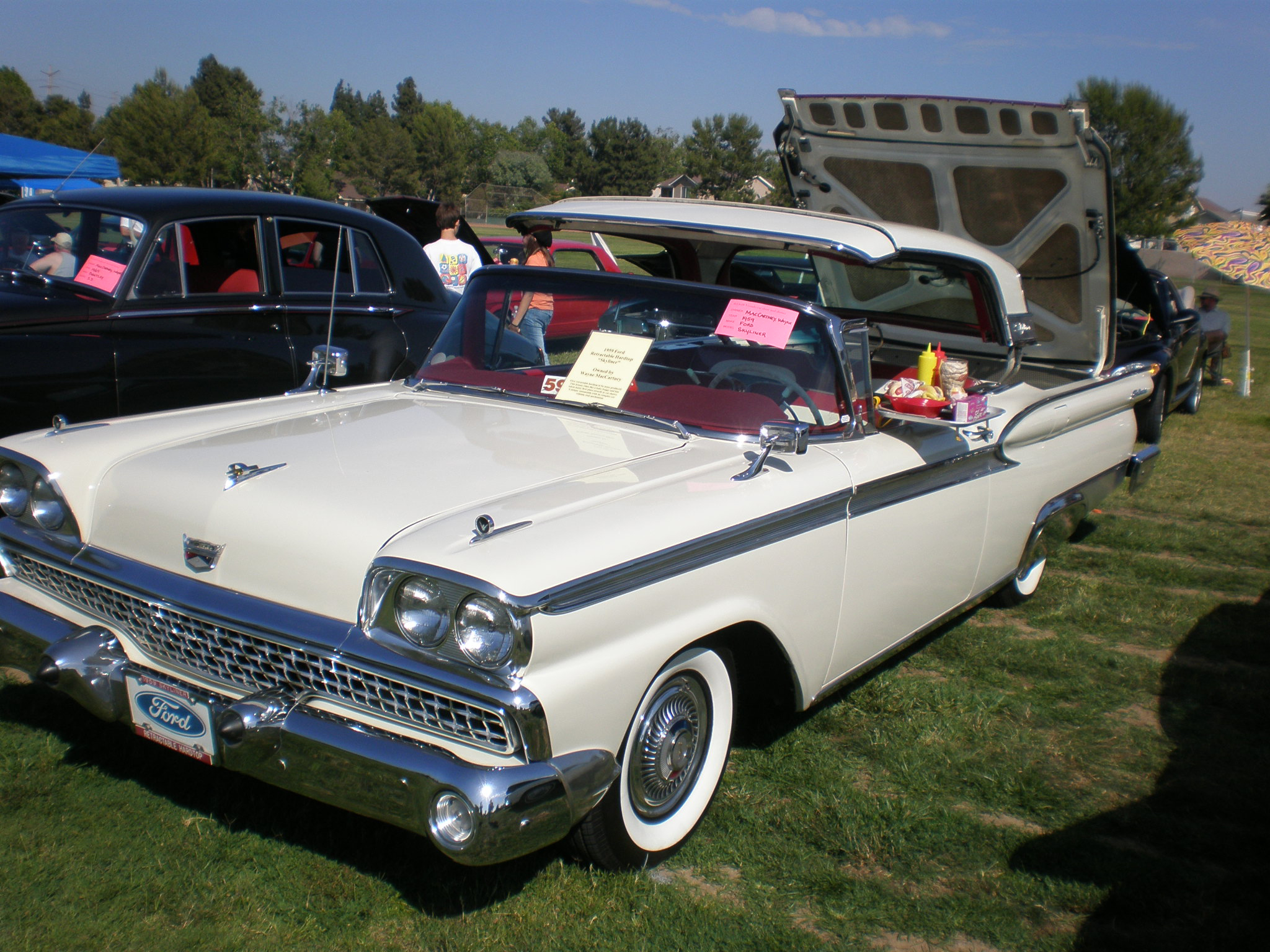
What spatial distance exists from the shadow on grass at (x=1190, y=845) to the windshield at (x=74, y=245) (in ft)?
14.9

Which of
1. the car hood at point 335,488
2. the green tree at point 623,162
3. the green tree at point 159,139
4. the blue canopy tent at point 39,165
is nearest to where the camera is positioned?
the car hood at point 335,488

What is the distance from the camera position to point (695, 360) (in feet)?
10.6

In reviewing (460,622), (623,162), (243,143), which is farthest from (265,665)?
(623,162)

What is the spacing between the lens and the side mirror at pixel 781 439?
2736 mm

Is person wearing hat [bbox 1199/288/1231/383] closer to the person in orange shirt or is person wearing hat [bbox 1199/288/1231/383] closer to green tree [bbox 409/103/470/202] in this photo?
the person in orange shirt

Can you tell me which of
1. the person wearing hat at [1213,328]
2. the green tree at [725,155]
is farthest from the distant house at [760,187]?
the person wearing hat at [1213,328]

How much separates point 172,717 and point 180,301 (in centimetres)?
311

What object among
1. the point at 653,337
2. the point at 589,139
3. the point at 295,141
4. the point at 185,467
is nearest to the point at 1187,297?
the point at 653,337

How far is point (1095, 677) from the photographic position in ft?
13.1

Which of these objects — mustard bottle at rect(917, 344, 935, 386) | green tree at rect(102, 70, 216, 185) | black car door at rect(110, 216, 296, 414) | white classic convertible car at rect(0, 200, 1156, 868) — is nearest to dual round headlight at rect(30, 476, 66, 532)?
white classic convertible car at rect(0, 200, 1156, 868)

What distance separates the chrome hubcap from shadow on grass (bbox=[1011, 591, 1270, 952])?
0.93 meters

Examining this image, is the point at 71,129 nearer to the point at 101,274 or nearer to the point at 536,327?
the point at 101,274

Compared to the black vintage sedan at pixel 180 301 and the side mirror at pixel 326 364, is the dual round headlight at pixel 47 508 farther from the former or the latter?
the black vintage sedan at pixel 180 301

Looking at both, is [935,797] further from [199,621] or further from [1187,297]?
[1187,297]
